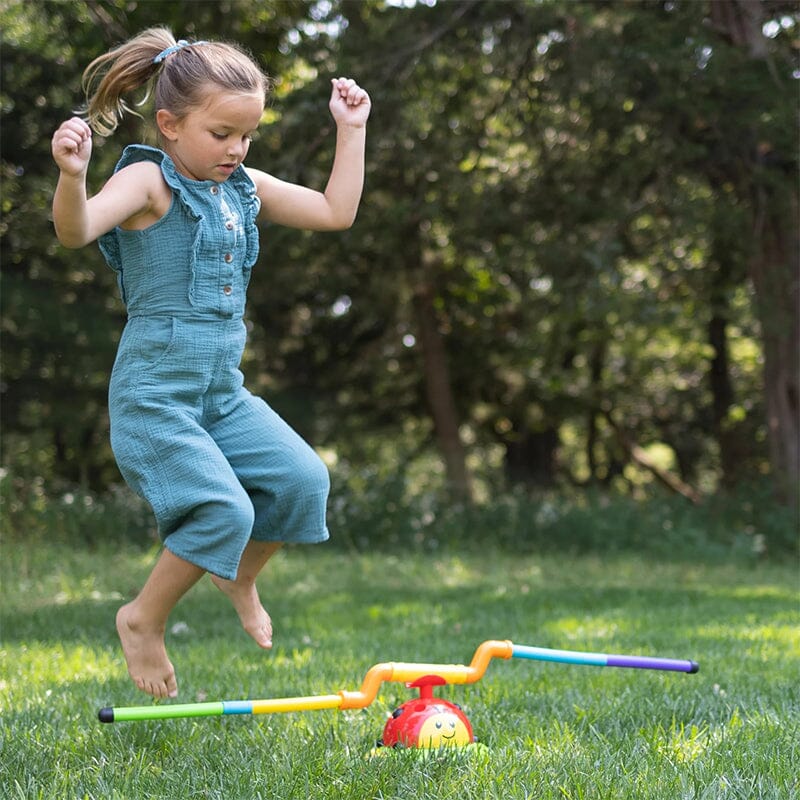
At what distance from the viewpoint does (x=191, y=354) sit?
9.50ft

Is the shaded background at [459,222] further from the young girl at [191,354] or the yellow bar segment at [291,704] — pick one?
the yellow bar segment at [291,704]

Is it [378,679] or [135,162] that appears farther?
[135,162]

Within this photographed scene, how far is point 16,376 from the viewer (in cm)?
1138

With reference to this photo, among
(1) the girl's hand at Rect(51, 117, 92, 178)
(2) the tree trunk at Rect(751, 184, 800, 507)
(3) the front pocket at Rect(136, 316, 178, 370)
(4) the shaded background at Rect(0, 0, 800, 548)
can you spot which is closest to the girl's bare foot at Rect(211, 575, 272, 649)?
(3) the front pocket at Rect(136, 316, 178, 370)

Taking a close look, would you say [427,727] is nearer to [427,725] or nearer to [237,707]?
[427,725]

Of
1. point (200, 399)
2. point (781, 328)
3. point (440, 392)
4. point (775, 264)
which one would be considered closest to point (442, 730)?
point (200, 399)

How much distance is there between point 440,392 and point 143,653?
10121 millimetres

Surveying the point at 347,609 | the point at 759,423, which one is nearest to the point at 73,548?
the point at 347,609

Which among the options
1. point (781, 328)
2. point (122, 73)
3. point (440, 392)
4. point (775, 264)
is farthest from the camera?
point (440, 392)

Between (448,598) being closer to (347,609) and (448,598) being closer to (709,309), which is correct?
(347,609)

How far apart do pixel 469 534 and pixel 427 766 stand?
801cm

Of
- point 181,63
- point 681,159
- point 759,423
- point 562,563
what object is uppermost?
point 681,159

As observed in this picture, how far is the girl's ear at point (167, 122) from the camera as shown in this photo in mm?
2955

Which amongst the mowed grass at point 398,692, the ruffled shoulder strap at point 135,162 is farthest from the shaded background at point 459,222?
the ruffled shoulder strap at point 135,162
